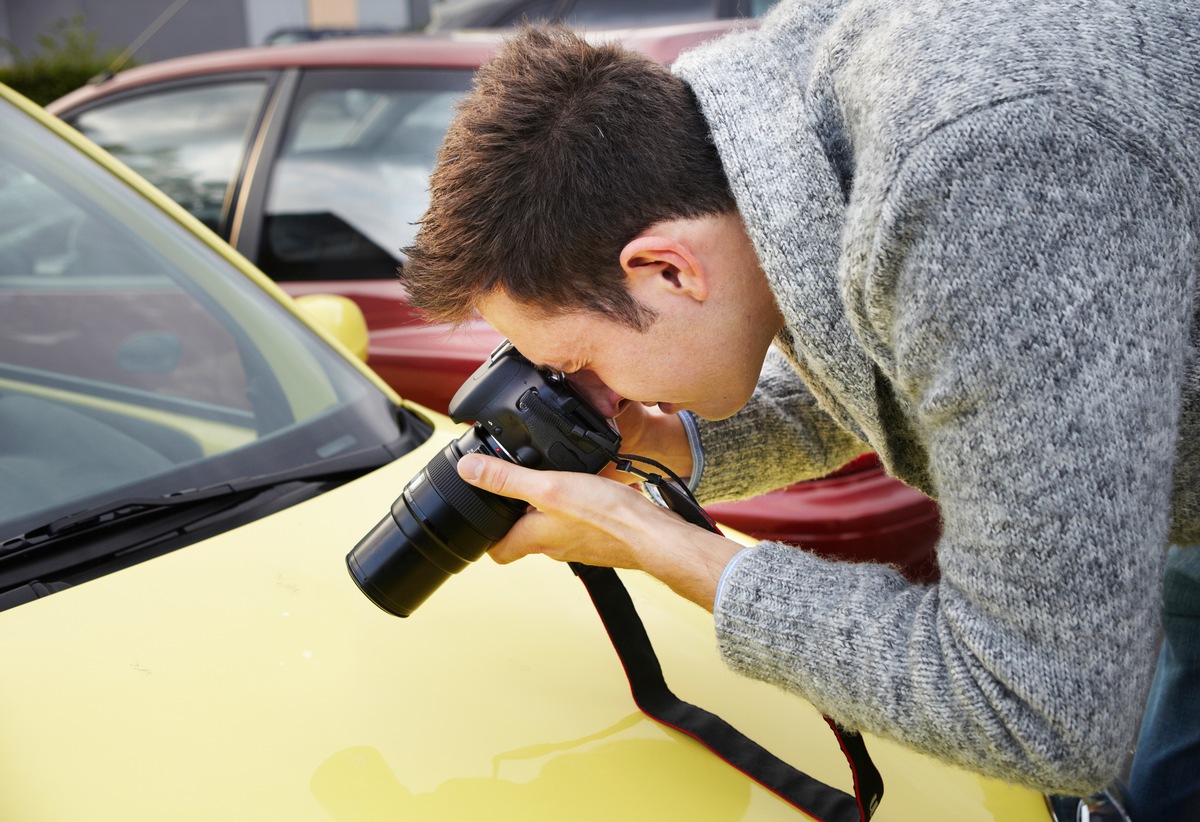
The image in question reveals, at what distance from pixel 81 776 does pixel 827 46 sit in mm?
1078

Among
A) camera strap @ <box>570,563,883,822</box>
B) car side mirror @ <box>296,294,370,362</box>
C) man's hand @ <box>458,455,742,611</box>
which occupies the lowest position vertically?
camera strap @ <box>570,563,883,822</box>

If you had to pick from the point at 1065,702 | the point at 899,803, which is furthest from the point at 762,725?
the point at 1065,702

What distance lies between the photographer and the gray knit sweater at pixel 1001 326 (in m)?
0.98

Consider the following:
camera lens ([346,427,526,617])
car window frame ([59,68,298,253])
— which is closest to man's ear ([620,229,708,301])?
camera lens ([346,427,526,617])

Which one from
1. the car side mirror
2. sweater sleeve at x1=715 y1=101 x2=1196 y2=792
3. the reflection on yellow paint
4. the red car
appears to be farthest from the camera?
the red car

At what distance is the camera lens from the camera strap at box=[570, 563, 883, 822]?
0.46 ft

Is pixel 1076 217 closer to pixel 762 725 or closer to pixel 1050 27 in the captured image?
pixel 1050 27

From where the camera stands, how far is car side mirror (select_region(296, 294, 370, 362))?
2.08 metres

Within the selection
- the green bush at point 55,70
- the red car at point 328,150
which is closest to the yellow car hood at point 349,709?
the red car at point 328,150

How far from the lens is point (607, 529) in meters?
1.30

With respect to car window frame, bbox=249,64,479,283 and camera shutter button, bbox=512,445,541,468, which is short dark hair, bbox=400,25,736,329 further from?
car window frame, bbox=249,64,479,283

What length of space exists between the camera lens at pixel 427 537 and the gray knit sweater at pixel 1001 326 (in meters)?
0.33

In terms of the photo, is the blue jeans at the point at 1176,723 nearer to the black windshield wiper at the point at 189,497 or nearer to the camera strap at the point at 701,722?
the camera strap at the point at 701,722

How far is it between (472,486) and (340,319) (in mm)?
850
